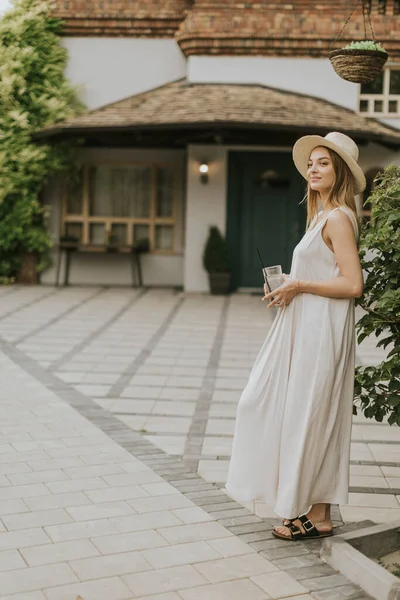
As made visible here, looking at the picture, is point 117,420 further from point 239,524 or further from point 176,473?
point 239,524

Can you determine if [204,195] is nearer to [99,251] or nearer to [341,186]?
[99,251]

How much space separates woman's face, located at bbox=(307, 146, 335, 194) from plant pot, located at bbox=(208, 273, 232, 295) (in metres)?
11.5

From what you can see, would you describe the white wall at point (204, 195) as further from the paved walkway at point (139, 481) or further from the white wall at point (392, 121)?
the paved walkway at point (139, 481)

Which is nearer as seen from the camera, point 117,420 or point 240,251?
point 117,420

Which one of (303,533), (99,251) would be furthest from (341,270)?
(99,251)

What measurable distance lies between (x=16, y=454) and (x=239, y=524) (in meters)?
1.73

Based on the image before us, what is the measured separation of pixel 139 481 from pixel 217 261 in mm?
10760

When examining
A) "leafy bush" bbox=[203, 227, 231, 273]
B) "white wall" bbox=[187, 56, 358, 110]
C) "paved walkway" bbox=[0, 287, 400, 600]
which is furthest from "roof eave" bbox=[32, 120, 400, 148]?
"paved walkway" bbox=[0, 287, 400, 600]

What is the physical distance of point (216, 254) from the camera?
15305mm

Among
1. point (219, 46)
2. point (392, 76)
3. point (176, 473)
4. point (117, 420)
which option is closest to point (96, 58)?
point (219, 46)

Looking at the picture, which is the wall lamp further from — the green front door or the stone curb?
the stone curb

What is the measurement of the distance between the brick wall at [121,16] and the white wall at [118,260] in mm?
2276

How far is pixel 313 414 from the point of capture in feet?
12.3

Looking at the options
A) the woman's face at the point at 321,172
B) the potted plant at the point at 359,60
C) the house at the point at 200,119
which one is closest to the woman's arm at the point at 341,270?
the woman's face at the point at 321,172
